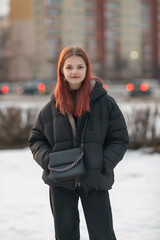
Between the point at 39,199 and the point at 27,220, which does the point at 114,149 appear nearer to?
the point at 27,220

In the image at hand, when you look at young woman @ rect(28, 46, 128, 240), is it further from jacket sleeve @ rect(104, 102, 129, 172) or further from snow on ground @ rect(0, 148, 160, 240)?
snow on ground @ rect(0, 148, 160, 240)

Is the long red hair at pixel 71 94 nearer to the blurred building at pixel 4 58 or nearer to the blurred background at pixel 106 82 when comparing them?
the blurred background at pixel 106 82

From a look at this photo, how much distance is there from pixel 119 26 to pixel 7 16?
24191mm

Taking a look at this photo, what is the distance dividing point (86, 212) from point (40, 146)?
20.3 inches

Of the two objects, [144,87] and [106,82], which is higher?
[144,87]

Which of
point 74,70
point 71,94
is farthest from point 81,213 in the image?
point 74,70

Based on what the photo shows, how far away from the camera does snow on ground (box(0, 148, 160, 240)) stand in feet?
12.2

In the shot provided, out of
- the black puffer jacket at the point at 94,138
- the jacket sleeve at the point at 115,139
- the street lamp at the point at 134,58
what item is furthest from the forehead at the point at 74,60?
the street lamp at the point at 134,58

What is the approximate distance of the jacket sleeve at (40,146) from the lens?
2412 millimetres

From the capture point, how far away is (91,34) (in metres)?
82.0

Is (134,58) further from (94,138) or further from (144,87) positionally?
(94,138)

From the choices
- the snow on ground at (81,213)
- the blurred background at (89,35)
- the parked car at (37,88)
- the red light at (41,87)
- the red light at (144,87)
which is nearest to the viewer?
the snow on ground at (81,213)

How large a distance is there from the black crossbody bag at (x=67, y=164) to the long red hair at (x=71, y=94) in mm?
240

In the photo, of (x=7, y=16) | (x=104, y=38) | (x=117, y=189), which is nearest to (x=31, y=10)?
(x=7, y=16)
